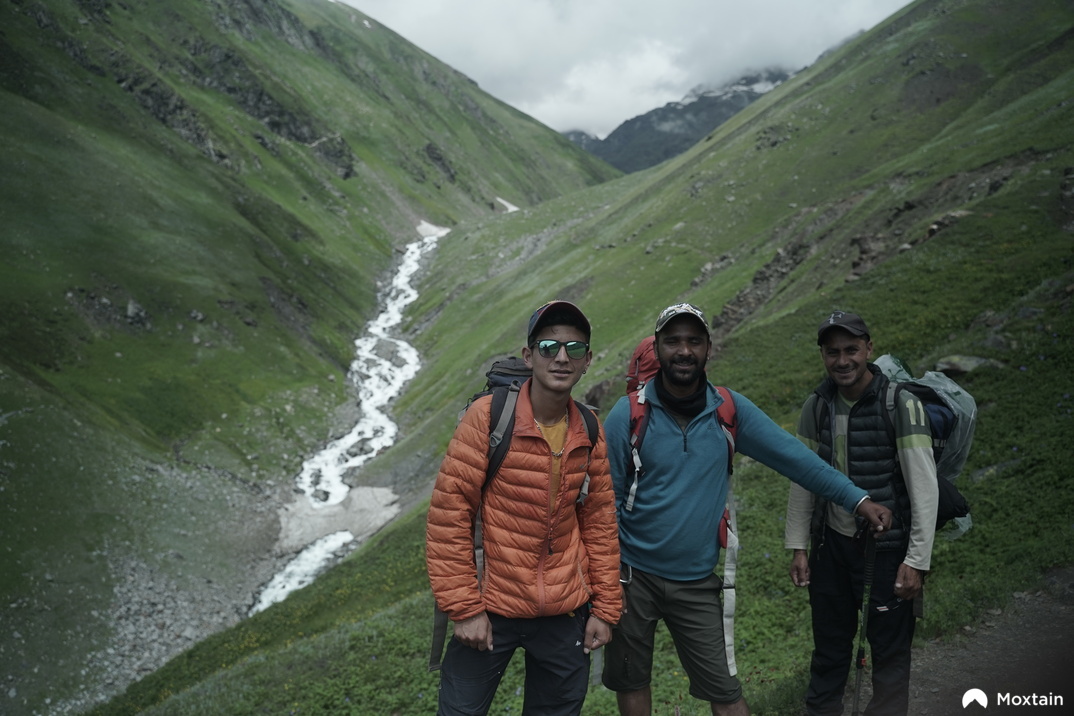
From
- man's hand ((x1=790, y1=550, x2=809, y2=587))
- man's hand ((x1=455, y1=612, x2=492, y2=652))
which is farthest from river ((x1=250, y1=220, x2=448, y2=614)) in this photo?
man's hand ((x1=790, y1=550, x2=809, y2=587))

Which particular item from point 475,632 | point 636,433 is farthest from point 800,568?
point 475,632

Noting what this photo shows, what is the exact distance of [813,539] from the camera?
25.0 feet

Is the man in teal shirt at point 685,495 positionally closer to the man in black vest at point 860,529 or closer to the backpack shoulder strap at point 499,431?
the man in black vest at point 860,529

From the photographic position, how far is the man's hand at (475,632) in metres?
5.92

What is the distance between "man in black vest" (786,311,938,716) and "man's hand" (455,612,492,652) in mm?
3777

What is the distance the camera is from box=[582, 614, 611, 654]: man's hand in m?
6.33

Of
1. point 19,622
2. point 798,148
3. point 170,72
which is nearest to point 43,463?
point 19,622

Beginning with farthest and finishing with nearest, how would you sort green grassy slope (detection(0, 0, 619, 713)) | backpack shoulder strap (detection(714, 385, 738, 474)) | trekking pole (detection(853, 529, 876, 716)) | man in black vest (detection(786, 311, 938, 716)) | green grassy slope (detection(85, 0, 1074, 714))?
1. green grassy slope (detection(0, 0, 619, 713))
2. green grassy slope (detection(85, 0, 1074, 714))
3. trekking pole (detection(853, 529, 876, 716))
4. backpack shoulder strap (detection(714, 385, 738, 474))
5. man in black vest (detection(786, 311, 938, 716))

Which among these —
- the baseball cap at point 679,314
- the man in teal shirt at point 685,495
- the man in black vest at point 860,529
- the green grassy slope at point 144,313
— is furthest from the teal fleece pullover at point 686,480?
the green grassy slope at point 144,313

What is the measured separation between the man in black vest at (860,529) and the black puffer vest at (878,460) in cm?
1

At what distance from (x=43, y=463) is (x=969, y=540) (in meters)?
47.0

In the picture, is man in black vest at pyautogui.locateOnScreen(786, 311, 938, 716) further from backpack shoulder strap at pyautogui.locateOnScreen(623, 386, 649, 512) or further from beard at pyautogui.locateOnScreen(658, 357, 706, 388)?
backpack shoulder strap at pyautogui.locateOnScreen(623, 386, 649, 512)

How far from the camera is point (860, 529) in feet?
23.2

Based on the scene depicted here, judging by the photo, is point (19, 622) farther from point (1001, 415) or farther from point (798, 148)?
point (798, 148)
